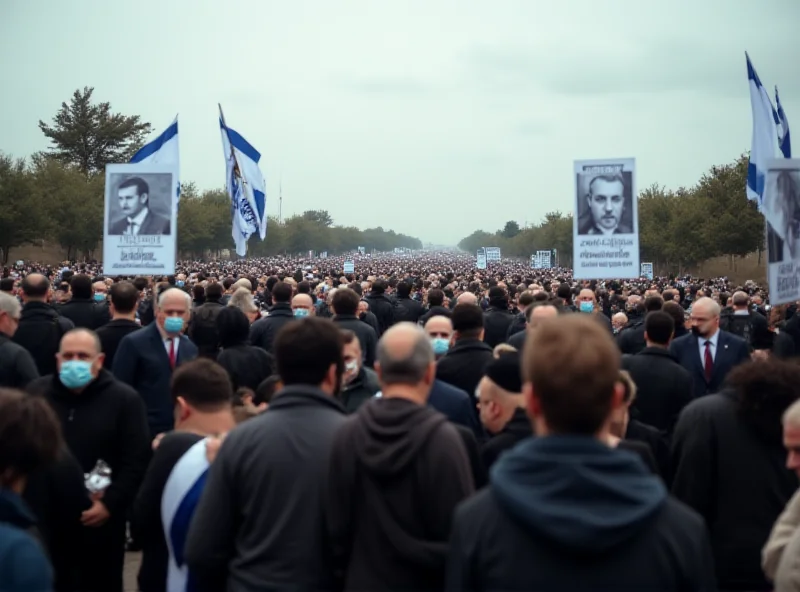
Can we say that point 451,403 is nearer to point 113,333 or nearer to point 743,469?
point 743,469

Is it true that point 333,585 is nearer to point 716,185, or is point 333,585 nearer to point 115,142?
point 716,185

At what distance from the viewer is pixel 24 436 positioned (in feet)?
11.7

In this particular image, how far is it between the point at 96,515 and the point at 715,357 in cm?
586

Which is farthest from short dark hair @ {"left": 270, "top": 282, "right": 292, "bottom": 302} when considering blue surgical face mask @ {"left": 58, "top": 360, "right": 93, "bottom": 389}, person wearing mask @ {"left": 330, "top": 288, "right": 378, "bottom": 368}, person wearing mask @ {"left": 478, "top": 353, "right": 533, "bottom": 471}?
person wearing mask @ {"left": 478, "top": 353, "right": 533, "bottom": 471}

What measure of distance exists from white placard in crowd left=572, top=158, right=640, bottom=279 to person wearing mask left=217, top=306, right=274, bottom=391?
5.23 meters

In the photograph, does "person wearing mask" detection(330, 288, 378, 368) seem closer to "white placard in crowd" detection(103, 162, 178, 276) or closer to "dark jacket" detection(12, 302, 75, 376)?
"white placard in crowd" detection(103, 162, 178, 276)

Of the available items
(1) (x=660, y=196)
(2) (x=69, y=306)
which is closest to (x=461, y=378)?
(2) (x=69, y=306)

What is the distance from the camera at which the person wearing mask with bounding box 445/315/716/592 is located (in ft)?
7.66

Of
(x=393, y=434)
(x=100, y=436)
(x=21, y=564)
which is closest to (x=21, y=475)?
(x=21, y=564)

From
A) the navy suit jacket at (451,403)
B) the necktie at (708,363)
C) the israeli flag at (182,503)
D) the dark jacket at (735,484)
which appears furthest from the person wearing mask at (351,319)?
the israeli flag at (182,503)

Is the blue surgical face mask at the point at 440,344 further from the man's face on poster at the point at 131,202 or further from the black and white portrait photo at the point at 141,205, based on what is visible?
the man's face on poster at the point at 131,202

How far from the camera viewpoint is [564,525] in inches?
90.2

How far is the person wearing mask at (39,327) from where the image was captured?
945 centimetres

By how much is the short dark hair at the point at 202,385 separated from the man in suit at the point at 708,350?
17.7ft
